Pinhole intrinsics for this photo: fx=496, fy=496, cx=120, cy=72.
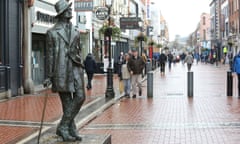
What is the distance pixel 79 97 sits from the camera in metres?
8.16

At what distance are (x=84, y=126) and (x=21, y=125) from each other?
154cm

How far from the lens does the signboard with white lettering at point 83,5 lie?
24.1 metres

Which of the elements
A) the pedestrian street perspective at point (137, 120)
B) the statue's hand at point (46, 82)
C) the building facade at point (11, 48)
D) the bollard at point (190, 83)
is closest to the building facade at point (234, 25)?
the bollard at point (190, 83)

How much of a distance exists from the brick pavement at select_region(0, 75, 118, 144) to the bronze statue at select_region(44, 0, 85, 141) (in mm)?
2161

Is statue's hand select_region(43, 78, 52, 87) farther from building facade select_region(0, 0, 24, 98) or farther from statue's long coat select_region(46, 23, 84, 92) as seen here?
building facade select_region(0, 0, 24, 98)

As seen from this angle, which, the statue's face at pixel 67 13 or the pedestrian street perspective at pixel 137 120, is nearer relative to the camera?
the statue's face at pixel 67 13

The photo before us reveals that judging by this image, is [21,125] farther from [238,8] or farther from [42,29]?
[238,8]

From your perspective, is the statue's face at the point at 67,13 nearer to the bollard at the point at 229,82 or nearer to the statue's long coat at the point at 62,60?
the statue's long coat at the point at 62,60

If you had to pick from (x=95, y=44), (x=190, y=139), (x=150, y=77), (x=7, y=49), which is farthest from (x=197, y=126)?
(x=95, y=44)

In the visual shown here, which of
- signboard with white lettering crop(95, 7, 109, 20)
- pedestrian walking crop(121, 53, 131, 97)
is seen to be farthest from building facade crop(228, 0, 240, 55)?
pedestrian walking crop(121, 53, 131, 97)

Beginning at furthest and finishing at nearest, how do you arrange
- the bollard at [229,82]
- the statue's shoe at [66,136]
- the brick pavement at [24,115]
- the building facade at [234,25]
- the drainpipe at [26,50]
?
the building facade at [234,25] → the drainpipe at [26,50] → the bollard at [229,82] → the brick pavement at [24,115] → the statue's shoe at [66,136]

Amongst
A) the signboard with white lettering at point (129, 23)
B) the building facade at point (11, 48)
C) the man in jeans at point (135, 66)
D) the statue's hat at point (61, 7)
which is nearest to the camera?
the statue's hat at point (61, 7)

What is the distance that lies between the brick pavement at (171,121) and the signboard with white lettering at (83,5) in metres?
7.19

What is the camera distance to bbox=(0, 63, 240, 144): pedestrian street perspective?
10141 millimetres
